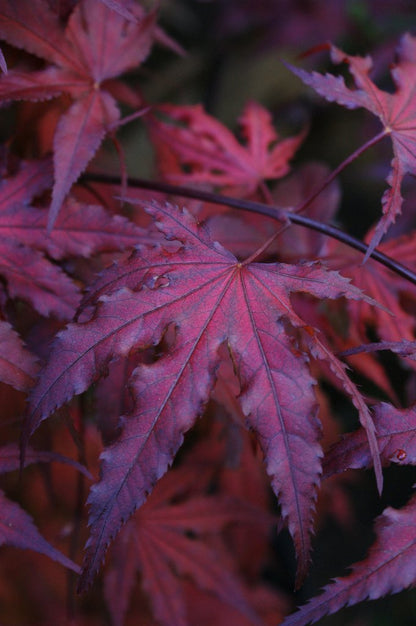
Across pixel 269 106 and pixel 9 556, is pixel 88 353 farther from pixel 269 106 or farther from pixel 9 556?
pixel 269 106

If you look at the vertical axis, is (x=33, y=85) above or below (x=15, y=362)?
above

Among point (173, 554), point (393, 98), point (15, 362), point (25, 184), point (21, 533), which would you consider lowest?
point (173, 554)

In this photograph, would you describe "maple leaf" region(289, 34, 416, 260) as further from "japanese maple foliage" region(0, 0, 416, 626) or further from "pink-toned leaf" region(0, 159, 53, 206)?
"pink-toned leaf" region(0, 159, 53, 206)

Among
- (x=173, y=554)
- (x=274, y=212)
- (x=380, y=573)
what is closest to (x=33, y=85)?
(x=274, y=212)

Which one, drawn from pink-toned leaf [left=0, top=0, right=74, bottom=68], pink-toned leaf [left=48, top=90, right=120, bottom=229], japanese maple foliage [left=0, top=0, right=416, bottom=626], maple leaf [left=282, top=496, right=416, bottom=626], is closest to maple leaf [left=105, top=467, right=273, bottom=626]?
japanese maple foliage [left=0, top=0, right=416, bottom=626]

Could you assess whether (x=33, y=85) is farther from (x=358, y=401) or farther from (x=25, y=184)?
(x=358, y=401)

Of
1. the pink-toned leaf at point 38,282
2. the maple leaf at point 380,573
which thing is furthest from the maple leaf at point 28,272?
the maple leaf at point 380,573
